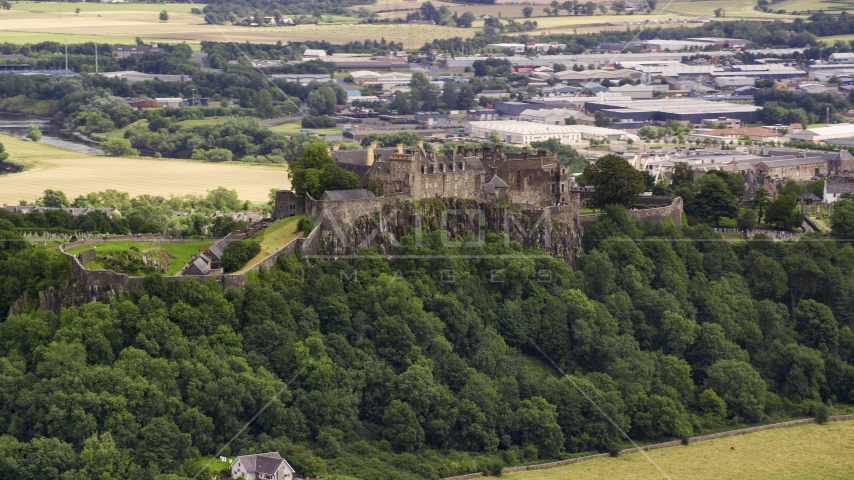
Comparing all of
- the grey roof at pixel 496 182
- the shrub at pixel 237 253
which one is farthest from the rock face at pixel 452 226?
the shrub at pixel 237 253

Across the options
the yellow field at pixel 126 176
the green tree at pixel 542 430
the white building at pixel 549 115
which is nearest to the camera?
the green tree at pixel 542 430

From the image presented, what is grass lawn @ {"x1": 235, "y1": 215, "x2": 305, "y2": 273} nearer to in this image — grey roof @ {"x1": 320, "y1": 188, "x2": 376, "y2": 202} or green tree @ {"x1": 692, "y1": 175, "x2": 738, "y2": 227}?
grey roof @ {"x1": 320, "y1": 188, "x2": 376, "y2": 202}

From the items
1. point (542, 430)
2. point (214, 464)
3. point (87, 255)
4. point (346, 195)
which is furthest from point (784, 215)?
point (214, 464)

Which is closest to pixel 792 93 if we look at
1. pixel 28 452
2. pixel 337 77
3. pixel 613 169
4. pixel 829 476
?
pixel 337 77

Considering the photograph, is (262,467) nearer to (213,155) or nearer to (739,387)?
(739,387)

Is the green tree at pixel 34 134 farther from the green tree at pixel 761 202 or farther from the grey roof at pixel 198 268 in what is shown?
the grey roof at pixel 198 268

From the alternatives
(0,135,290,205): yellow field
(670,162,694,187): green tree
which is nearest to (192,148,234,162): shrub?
(0,135,290,205): yellow field
